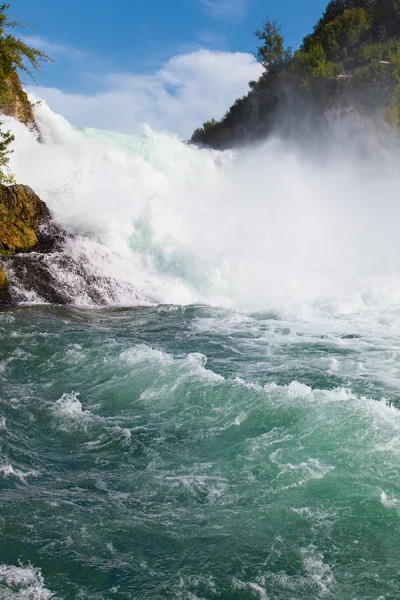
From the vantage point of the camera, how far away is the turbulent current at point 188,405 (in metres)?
4.71

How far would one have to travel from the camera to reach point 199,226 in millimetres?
20219

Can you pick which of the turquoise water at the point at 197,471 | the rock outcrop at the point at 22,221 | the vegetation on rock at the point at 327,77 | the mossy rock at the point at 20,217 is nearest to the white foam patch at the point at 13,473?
the turquoise water at the point at 197,471

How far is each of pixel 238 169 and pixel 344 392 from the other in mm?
20529

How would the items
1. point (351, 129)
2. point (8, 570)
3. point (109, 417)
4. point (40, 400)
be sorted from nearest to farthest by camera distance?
point (8, 570), point (109, 417), point (40, 400), point (351, 129)

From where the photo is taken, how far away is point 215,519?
17.5 ft

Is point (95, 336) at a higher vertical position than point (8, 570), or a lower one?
higher

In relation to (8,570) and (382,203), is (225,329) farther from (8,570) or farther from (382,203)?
(382,203)

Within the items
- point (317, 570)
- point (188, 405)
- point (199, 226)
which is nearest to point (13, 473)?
→ point (188, 405)

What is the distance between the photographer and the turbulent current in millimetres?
4715

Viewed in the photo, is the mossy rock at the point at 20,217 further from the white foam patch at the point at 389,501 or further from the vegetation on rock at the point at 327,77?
the vegetation on rock at the point at 327,77

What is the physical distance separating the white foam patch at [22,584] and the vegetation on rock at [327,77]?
109 feet

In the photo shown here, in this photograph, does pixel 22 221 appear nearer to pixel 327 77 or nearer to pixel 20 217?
pixel 20 217

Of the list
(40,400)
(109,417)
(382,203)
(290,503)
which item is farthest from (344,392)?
(382,203)

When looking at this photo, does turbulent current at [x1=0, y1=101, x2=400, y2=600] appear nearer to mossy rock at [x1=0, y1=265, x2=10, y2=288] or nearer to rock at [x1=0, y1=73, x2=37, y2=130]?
rock at [x1=0, y1=73, x2=37, y2=130]
